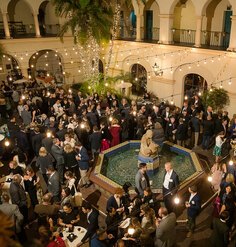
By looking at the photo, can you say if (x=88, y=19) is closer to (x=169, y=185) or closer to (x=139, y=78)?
(x=139, y=78)

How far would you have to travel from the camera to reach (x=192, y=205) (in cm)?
682

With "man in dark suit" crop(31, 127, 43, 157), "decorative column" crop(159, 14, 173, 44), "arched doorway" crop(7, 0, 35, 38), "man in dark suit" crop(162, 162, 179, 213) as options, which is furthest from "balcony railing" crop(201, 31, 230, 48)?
"arched doorway" crop(7, 0, 35, 38)

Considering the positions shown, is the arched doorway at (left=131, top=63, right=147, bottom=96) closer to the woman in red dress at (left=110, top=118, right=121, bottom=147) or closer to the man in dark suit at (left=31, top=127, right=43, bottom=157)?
the woman in red dress at (left=110, top=118, right=121, bottom=147)

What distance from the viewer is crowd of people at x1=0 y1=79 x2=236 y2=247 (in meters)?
6.14

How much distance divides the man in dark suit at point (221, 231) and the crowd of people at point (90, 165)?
0.04 metres

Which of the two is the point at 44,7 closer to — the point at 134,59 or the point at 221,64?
the point at 134,59

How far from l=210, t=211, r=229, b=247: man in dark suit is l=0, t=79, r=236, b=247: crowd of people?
0.13ft

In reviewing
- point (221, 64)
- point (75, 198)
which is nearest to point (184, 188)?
point (75, 198)

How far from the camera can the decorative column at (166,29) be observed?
16.0 metres

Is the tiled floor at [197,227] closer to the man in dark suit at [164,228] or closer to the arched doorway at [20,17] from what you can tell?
the man in dark suit at [164,228]

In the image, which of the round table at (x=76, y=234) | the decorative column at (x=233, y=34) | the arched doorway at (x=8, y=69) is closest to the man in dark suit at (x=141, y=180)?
the round table at (x=76, y=234)

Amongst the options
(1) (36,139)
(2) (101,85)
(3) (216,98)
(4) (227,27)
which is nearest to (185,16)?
(4) (227,27)

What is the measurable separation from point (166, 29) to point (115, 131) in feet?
26.8

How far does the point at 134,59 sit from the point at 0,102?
8.71 metres
